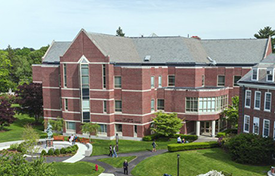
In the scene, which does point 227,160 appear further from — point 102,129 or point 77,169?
point 102,129

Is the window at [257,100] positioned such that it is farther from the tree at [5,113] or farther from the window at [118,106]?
the tree at [5,113]

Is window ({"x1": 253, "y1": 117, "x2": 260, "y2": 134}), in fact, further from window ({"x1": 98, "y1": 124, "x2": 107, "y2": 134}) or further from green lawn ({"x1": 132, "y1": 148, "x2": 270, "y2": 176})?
window ({"x1": 98, "y1": 124, "x2": 107, "y2": 134})

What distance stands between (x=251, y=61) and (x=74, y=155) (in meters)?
35.3

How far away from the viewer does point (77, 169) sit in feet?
106

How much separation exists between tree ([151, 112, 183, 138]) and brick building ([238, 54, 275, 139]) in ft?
32.9

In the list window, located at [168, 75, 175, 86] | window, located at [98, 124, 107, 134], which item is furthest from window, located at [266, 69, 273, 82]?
window, located at [98, 124, 107, 134]

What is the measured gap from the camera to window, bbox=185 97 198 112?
1827 inches

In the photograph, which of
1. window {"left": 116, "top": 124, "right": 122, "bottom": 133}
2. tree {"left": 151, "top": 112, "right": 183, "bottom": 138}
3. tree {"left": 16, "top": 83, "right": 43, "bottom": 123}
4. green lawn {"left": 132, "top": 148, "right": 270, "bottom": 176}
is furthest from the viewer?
tree {"left": 16, "top": 83, "right": 43, "bottom": 123}

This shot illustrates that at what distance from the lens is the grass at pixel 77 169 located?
102 feet

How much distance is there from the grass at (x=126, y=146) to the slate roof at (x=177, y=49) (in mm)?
13481

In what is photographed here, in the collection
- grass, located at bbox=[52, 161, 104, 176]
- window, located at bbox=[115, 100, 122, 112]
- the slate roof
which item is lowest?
grass, located at bbox=[52, 161, 104, 176]

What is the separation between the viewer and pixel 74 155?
38.1 m

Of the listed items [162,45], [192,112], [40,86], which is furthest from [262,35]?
[40,86]

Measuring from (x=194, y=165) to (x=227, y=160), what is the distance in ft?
13.6
